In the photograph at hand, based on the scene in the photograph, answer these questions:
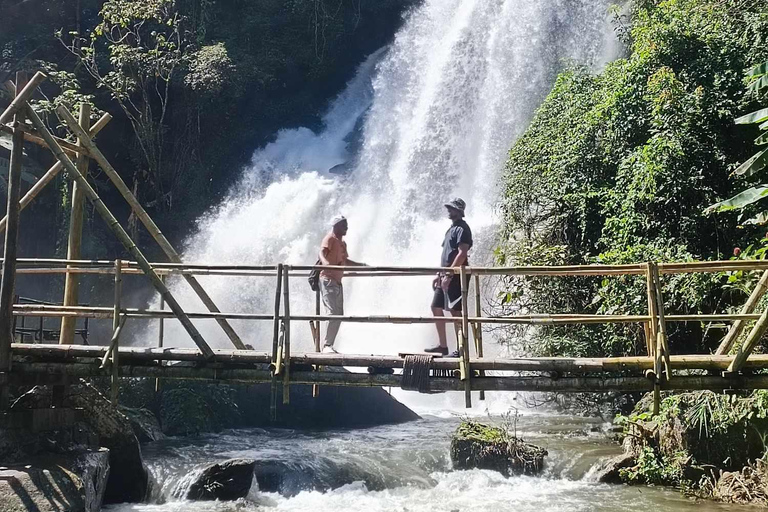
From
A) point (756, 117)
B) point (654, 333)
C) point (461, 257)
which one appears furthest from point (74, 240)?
point (756, 117)

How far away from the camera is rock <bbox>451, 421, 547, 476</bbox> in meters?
10.4

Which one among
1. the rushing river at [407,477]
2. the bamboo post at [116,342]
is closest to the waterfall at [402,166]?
the rushing river at [407,477]

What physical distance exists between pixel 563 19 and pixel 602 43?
1.97 meters

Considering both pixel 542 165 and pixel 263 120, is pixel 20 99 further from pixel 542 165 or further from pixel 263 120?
pixel 263 120

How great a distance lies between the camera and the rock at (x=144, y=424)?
1286cm

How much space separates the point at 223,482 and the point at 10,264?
3.89m

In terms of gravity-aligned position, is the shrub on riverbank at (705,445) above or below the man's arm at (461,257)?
below

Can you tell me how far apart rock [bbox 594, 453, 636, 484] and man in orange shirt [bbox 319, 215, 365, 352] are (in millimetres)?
4245

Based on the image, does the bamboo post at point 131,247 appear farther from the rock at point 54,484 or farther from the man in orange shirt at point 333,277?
the rock at point 54,484

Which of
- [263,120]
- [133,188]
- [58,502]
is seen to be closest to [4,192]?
[133,188]

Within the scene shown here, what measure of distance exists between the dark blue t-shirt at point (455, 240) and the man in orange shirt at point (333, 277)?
0.93m

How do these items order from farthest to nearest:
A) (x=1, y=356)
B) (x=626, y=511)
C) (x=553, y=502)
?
(x=553, y=502)
(x=626, y=511)
(x=1, y=356)

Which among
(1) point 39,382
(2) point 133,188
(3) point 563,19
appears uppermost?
(3) point 563,19

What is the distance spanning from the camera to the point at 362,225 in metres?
20.7
